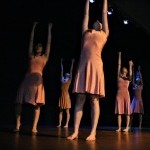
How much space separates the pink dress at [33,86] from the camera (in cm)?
560

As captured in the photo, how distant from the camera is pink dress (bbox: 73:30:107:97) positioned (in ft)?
14.9

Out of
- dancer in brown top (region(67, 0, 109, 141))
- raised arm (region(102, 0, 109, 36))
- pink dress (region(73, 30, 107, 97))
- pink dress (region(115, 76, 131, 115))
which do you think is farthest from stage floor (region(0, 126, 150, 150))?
pink dress (region(115, 76, 131, 115))

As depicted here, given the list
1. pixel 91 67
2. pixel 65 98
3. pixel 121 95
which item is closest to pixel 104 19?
pixel 91 67

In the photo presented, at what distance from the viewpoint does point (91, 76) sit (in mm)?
4590

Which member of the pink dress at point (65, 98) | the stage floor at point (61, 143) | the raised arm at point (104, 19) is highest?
the raised arm at point (104, 19)

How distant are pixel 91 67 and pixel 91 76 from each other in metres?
0.11

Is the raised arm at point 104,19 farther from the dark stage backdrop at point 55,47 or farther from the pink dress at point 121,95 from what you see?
the dark stage backdrop at point 55,47

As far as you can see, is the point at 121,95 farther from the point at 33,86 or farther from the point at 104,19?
the point at 104,19

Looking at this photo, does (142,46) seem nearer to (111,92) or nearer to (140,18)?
(111,92)

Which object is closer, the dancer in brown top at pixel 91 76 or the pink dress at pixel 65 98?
the dancer in brown top at pixel 91 76

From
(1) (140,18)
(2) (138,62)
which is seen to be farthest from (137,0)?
(2) (138,62)

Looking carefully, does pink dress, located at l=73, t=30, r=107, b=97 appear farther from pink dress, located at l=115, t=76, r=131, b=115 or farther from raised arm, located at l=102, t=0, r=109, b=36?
pink dress, located at l=115, t=76, r=131, b=115

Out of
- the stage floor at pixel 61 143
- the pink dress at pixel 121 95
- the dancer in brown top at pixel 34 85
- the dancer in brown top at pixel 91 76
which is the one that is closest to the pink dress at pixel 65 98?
the pink dress at pixel 121 95

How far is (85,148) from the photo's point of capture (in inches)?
136
